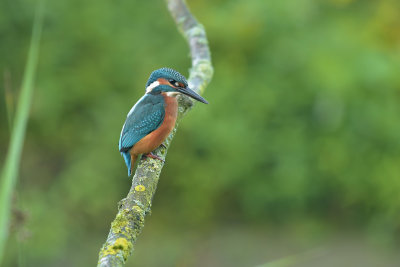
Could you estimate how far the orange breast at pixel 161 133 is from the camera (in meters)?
2.01

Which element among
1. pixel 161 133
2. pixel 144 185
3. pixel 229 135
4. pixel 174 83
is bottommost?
pixel 144 185

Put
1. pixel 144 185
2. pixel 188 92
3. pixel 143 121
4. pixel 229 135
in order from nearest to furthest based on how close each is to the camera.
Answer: pixel 144 185, pixel 188 92, pixel 143 121, pixel 229 135

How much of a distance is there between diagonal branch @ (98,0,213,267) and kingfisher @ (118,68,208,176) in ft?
0.20

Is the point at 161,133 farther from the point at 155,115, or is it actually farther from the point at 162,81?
the point at 162,81

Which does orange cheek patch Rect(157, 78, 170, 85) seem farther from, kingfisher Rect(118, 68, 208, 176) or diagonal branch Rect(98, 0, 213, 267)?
diagonal branch Rect(98, 0, 213, 267)

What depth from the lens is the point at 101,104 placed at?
5070mm

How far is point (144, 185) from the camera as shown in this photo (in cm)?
163

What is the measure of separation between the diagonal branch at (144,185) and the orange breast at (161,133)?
0.13 feet

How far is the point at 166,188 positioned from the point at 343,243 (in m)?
1.64

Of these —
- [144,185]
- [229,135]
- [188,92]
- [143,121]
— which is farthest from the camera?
[229,135]

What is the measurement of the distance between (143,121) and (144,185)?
0.52 m

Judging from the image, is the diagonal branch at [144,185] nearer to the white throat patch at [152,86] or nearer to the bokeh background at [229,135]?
the white throat patch at [152,86]

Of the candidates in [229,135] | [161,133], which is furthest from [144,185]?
[229,135]

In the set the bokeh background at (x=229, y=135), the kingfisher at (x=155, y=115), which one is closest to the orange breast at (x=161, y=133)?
the kingfisher at (x=155, y=115)
